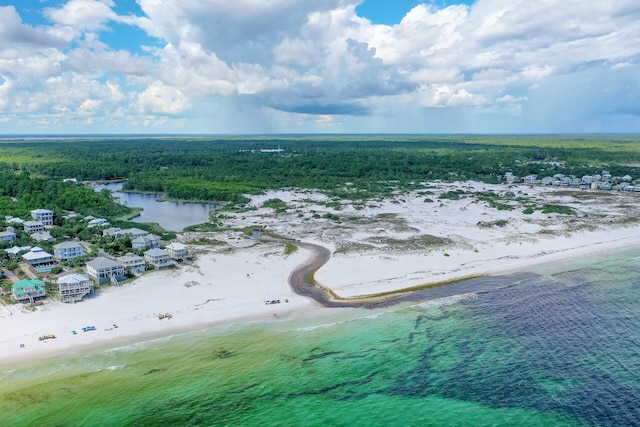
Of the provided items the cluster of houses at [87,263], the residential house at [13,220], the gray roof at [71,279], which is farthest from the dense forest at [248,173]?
the gray roof at [71,279]

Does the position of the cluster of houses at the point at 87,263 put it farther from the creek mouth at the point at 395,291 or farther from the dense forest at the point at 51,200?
the dense forest at the point at 51,200

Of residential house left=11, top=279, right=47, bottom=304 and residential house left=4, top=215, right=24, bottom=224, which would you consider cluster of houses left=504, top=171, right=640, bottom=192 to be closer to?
residential house left=4, top=215, right=24, bottom=224

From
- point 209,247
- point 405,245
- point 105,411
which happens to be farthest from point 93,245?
point 405,245

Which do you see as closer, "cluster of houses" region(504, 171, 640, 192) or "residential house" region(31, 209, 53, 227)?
"residential house" region(31, 209, 53, 227)

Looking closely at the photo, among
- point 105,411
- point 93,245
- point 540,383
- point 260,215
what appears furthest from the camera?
point 260,215

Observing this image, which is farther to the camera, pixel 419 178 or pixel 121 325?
pixel 419 178

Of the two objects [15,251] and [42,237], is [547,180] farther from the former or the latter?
[15,251]

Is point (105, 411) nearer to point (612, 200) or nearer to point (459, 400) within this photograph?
point (459, 400)

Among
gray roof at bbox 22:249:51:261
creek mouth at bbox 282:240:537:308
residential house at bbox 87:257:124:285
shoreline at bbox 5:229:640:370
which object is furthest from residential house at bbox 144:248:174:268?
creek mouth at bbox 282:240:537:308
